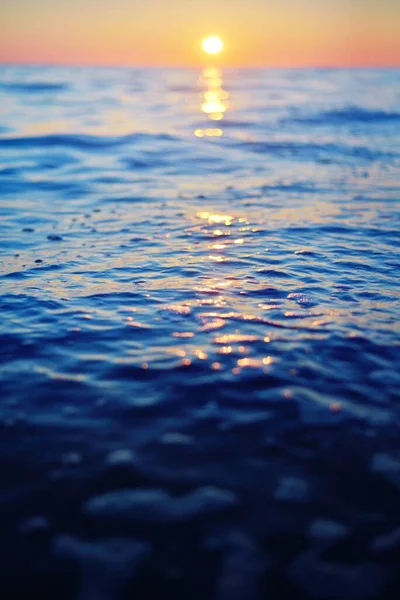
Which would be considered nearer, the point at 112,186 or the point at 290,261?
the point at 290,261

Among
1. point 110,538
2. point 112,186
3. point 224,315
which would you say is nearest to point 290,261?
point 224,315

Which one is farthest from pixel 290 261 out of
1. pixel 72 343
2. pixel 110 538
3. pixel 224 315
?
pixel 110 538

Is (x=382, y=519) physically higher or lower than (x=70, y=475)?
lower

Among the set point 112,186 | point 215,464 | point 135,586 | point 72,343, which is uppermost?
point 112,186

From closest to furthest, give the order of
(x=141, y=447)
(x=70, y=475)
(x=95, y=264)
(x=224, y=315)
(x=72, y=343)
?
(x=70, y=475) → (x=141, y=447) → (x=72, y=343) → (x=224, y=315) → (x=95, y=264)

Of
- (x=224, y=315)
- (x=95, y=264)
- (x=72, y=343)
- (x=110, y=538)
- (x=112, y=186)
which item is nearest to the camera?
(x=110, y=538)

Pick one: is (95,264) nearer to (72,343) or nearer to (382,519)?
(72,343)
